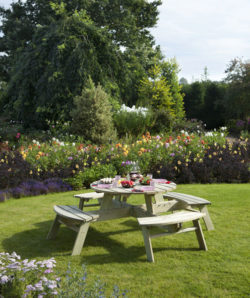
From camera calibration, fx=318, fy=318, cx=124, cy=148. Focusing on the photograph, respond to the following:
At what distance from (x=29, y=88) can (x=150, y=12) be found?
39.1ft

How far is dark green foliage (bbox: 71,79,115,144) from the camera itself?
10.3 metres

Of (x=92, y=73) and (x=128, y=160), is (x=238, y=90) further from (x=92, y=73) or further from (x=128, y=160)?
(x=128, y=160)

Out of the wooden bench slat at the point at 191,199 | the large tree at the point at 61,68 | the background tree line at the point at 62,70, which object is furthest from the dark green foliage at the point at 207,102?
the wooden bench slat at the point at 191,199

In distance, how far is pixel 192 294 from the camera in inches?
107

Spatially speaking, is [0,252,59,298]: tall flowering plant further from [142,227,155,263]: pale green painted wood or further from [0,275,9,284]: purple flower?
[142,227,155,263]: pale green painted wood

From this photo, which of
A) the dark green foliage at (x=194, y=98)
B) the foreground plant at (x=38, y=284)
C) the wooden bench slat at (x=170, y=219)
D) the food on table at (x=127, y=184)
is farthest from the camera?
the dark green foliage at (x=194, y=98)

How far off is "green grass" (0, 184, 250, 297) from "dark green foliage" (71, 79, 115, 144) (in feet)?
16.0

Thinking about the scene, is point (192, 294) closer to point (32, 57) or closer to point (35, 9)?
point (32, 57)

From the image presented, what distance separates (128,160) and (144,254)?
14.3ft

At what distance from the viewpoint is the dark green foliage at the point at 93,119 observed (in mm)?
10312

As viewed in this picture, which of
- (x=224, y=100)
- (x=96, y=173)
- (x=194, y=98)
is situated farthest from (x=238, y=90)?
(x=96, y=173)

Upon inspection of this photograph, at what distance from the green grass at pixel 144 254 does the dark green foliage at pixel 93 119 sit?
16.0 ft

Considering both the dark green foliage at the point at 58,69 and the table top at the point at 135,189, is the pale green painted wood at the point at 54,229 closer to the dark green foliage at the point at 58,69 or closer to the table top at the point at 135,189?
the table top at the point at 135,189

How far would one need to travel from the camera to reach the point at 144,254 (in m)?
3.64
